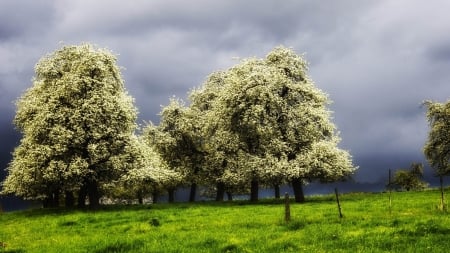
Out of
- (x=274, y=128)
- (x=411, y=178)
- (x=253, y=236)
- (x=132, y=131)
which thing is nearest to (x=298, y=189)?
(x=274, y=128)

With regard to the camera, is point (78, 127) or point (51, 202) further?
point (51, 202)

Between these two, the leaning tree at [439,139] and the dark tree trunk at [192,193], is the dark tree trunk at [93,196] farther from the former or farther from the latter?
the leaning tree at [439,139]

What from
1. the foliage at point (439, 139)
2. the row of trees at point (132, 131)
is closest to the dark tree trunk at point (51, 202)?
the row of trees at point (132, 131)

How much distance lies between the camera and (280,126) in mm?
62688

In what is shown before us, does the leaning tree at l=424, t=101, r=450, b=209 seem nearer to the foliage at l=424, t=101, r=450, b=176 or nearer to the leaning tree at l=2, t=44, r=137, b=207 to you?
the foliage at l=424, t=101, r=450, b=176

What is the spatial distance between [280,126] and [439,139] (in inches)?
1068

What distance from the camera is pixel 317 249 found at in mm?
22312

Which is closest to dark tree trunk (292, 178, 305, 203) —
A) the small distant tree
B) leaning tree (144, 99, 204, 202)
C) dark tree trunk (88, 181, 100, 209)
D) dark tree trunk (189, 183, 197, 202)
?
leaning tree (144, 99, 204, 202)

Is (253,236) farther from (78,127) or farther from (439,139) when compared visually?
(439,139)

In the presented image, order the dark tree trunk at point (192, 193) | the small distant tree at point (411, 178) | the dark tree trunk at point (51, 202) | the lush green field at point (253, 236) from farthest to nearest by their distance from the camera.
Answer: the small distant tree at point (411, 178)
the dark tree trunk at point (192, 193)
the dark tree trunk at point (51, 202)
the lush green field at point (253, 236)

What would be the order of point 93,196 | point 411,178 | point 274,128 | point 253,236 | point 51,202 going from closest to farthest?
point 253,236 < point 93,196 < point 274,128 < point 51,202 < point 411,178

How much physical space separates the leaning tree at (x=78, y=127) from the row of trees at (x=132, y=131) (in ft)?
0.37

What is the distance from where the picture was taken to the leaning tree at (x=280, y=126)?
195ft

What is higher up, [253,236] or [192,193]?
[192,193]
